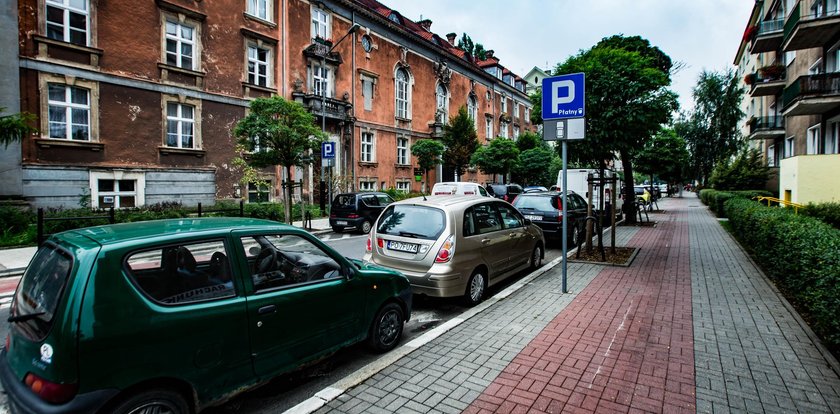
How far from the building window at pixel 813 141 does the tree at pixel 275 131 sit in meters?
21.0

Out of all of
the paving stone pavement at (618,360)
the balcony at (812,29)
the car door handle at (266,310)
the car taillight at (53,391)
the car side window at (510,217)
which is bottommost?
the paving stone pavement at (618,360)

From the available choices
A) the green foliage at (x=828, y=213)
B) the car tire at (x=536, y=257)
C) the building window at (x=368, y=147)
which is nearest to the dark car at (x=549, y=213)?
the car tire at (x=536, y=257)

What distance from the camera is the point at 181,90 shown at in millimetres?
18125

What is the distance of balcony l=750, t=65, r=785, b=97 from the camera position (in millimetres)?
22219

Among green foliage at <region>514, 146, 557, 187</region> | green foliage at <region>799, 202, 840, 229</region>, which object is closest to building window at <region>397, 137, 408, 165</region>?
green foliage at <region>514, 146, 557, 187</region>

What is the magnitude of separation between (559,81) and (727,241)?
371 inches

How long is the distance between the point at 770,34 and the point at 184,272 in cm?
2916

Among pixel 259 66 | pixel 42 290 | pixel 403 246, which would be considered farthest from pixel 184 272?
pixel 259 66

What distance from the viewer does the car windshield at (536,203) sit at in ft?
38.7

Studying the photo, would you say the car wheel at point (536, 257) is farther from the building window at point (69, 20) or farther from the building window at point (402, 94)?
→ the building window at point (402, 94)

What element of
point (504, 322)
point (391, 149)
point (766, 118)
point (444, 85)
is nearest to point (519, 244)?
point (504, 322)

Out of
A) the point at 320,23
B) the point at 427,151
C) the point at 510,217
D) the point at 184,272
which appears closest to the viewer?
the point at 184,272

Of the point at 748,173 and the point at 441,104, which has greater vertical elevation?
the point at 441,104

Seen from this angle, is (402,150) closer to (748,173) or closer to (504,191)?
(504,191)
